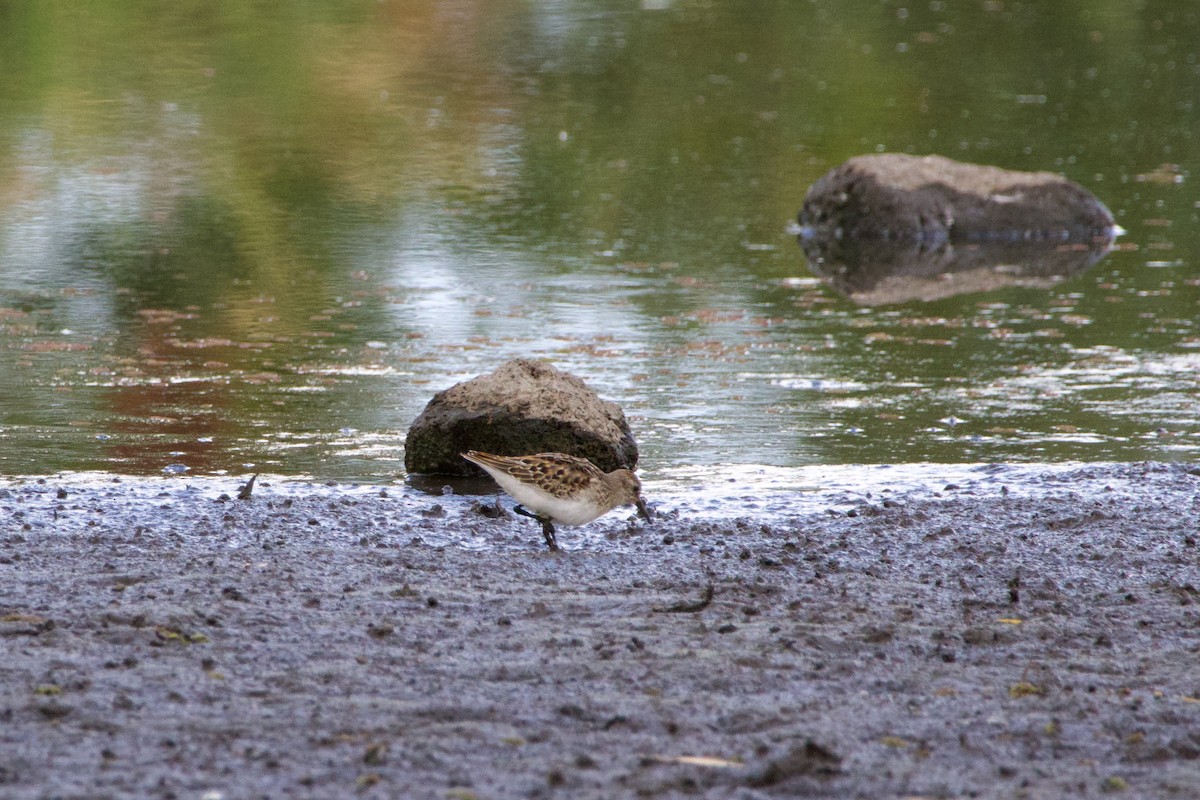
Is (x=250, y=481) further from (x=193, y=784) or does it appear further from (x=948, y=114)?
(x=948, y=114)

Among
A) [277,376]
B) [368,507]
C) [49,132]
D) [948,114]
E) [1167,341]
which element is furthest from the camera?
[948,114]

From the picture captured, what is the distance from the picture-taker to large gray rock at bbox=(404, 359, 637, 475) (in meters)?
8.30

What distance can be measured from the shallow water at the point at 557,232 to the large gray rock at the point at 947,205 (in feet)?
2.32

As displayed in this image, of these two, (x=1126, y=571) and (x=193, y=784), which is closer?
(x=193, y=784)

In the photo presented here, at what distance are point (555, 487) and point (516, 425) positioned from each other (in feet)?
5.14

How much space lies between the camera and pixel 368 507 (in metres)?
7.60

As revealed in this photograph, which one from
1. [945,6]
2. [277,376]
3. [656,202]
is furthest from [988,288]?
[945,6]

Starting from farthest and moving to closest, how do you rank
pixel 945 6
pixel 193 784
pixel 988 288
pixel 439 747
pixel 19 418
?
pixel 945 6
pixel 988 288
pixel 19 418
pixel 439 747
pixel 193 784

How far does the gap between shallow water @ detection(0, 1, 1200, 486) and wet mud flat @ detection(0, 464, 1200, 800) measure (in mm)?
1381

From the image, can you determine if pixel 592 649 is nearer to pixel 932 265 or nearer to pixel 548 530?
pixel 548 530

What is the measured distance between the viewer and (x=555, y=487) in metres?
6.77

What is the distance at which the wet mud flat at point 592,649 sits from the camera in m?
4.28

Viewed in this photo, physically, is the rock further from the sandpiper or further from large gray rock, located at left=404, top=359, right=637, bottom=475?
the sandpiper

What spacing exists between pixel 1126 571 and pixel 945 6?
29.8 metres
